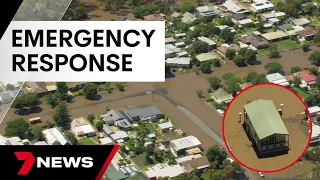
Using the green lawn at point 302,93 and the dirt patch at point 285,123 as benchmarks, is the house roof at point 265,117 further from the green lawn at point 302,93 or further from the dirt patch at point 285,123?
the green lawn at point 302,93

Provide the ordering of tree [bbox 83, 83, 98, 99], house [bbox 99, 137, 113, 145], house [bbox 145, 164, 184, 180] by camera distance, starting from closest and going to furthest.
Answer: house [bbox 145, 164, 184, 180] < house [bbox 99, 137, 113, 145] < tree [bbox 83, 83, 98, 99]

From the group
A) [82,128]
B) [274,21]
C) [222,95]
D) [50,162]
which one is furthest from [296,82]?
[50,162]

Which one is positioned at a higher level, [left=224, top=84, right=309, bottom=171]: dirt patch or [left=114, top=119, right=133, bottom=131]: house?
[left=224, top=84, right=309, bottom=171]: dirt patch

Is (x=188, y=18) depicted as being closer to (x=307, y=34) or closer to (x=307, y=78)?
(x=307, y=34)

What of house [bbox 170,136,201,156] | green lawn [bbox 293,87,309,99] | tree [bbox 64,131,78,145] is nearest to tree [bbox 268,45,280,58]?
green lawn [bbox 293,87,309,99]

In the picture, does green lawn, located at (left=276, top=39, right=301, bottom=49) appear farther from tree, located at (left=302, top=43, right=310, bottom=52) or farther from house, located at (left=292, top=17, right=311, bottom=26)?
house, located at (left=292, top=17, right=311, bottom=26)

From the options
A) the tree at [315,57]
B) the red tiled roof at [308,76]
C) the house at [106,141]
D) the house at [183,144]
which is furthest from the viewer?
the tree at [315,57]

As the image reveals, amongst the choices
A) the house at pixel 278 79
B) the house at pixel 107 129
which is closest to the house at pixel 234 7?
the house at pixel 278 79
